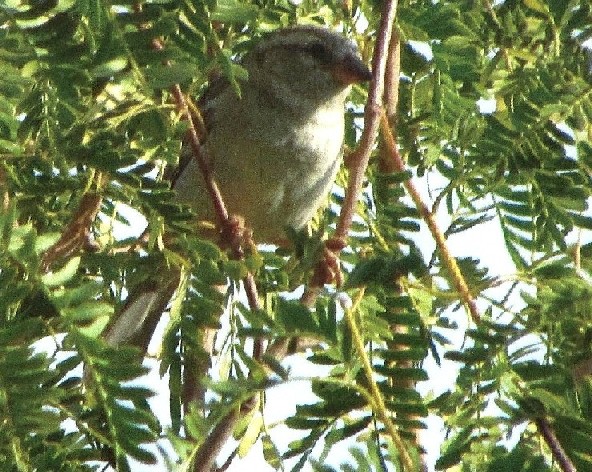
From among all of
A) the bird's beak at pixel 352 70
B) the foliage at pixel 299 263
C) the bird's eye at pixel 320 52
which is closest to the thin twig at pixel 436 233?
the foliage at pixel 299 263

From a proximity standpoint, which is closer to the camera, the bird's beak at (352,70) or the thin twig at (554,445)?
the thin twig at (554,445)

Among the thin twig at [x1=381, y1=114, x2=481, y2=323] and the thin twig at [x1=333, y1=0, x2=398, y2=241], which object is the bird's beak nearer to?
the thin twig at [x1=381, y1=114, x2=481, y2=323]

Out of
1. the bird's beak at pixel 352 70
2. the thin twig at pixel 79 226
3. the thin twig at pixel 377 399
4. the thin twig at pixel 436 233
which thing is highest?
the bird's beak at pixel 352 70

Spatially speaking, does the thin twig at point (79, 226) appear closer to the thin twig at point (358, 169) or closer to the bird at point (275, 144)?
the thin twig at point (358, 169)

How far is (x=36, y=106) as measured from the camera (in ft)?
4.70

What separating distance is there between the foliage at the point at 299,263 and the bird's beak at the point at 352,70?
0.45 metres

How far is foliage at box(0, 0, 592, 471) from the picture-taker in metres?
1.27

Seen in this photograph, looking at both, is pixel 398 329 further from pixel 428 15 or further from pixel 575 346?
pixel 428 15

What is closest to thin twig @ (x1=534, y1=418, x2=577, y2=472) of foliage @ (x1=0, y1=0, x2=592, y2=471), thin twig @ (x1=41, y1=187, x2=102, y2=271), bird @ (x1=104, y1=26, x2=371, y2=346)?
foliage @ (x1=0, y1=0, x2=592, y2=471)

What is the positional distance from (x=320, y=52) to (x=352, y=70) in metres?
0.25

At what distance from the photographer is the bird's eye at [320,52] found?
2514 mm

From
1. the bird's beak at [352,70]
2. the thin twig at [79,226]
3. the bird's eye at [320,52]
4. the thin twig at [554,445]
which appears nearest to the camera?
the thin twig at [554,445]

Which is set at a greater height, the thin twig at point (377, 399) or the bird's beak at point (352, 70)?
the bird's beak at point (352, 70)

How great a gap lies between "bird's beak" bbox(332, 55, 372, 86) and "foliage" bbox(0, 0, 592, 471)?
446mm
